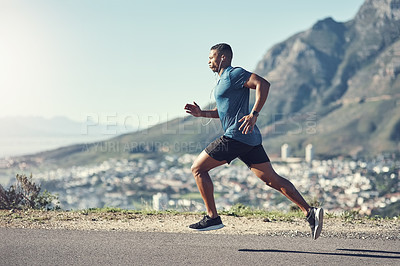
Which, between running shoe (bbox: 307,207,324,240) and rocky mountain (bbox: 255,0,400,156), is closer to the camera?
running shoe (bbox: 307,207,324,240)

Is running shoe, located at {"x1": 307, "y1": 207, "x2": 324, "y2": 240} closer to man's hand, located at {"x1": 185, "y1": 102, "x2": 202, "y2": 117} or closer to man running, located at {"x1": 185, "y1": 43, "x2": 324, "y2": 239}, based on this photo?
man running, located at {"x1": 185, "y1": 43, "x2": 324, "y2": 239}

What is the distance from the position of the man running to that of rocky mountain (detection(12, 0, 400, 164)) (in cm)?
8240

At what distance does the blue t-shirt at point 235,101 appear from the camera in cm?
464

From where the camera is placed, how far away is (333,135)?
121938mm

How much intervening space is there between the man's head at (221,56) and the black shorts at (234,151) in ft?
2.72

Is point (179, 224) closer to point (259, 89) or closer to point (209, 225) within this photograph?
point (209, 225)

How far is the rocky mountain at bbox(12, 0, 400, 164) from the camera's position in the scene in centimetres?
12050

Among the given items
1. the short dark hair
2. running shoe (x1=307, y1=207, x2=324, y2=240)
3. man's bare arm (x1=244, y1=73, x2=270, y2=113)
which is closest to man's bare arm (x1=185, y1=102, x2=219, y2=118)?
the short dark hair

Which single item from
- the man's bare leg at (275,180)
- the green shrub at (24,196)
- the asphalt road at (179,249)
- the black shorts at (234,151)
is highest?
the black shorts at (234,151)

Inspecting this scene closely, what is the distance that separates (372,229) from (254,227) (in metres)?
1.53

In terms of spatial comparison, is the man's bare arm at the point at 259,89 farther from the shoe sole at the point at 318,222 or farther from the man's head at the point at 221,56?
the shoe sole at the point at 318,222

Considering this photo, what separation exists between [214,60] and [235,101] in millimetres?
572

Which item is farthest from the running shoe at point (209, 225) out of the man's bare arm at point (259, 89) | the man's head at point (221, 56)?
the man's head at point (221, 56)

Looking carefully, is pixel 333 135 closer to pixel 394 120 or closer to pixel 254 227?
pixel 394 120
